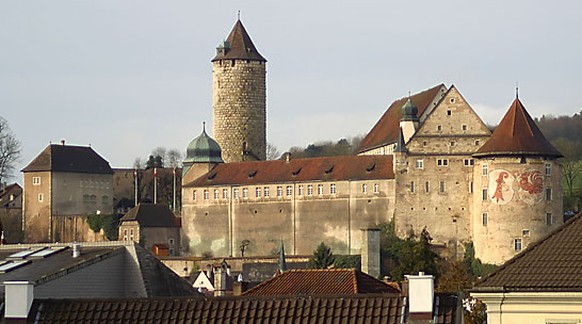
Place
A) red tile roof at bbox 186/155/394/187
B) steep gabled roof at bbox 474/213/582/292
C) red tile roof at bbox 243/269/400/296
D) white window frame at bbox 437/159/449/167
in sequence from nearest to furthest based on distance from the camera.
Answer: steep gabled roof at bbox 474/213/582/292 < red tile roof at bbox 243/269/400/296 < white window frame at bbox 437/159/449/167 < red tile roof at bbox 186/155/394/187

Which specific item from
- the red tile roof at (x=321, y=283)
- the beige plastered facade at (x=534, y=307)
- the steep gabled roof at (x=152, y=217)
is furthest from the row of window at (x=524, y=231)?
the beige plastered facade at (x=534, y=307)

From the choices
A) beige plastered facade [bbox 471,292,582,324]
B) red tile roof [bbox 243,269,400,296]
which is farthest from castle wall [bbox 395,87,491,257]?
beige plastered facade [bbox 471,292,582,324]

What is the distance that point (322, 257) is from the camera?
8906cm

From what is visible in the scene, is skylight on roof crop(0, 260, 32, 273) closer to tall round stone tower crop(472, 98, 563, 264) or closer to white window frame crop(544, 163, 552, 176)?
tall round stone tower crop(472, 98, 563, 264)

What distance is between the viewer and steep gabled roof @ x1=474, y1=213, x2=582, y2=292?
18766 millimetres

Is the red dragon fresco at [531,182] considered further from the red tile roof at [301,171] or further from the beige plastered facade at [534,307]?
the beige plastered facade at [534,307]

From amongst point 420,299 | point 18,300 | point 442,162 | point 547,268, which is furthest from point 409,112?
point 420,299

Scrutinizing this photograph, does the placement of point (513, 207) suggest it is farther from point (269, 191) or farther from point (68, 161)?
point (68, 161)

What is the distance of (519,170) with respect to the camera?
3482 inches

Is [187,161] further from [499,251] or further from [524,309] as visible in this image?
[524,309]

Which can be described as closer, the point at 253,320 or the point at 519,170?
the point at 253,320

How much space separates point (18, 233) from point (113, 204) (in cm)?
803

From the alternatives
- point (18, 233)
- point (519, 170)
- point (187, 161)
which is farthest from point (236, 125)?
point (519, 170)

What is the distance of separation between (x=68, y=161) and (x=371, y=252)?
32.3 meters
